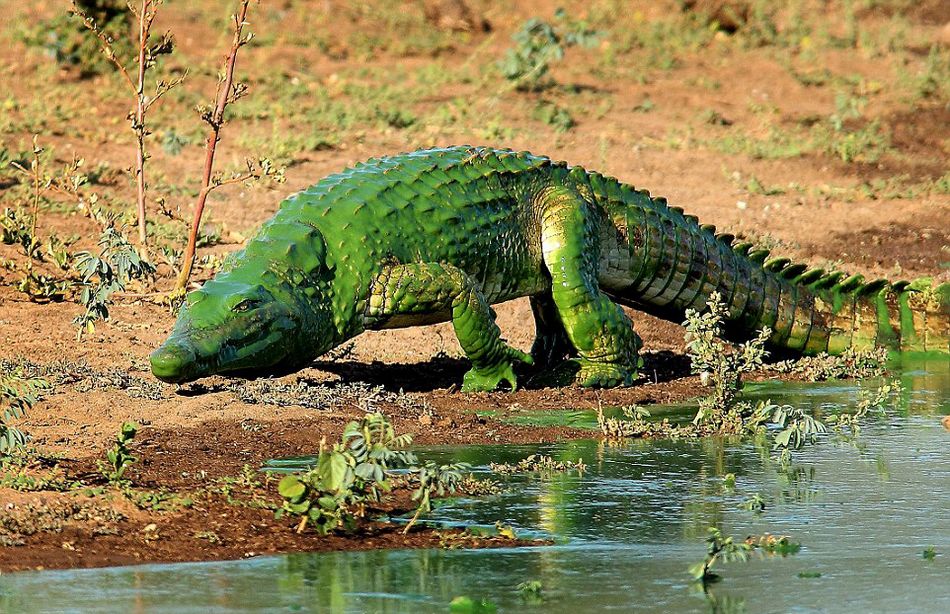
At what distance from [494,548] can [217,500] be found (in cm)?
107

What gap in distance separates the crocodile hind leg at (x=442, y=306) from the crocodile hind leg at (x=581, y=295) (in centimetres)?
53

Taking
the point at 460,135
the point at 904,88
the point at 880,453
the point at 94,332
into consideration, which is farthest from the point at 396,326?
the point at 904,88

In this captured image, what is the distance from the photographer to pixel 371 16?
1823 cm

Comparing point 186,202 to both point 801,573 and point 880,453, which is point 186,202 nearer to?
point 880,453

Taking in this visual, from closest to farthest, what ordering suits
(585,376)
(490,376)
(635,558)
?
(635,558) → (490,376) → (585,376)

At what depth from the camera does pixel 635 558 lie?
518 cm

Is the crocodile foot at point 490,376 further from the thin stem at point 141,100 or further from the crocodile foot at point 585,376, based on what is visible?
the thin stem at point 141,100

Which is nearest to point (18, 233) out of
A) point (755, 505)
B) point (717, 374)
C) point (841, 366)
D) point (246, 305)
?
point (246, 305)

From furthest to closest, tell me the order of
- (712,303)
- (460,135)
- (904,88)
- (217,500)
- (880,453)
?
(904,88)
(460,135)
(712,303)
(880,453)
(217,500)

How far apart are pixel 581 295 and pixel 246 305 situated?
6.55 ft

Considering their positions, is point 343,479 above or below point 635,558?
above

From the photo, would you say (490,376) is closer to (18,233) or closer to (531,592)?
(18,233)

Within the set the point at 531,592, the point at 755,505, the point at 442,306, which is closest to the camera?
the point at 531,592

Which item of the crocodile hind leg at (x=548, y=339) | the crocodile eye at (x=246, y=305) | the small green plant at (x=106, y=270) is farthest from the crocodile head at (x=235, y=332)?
the crocodile hind leg at (x=548, y=339)
